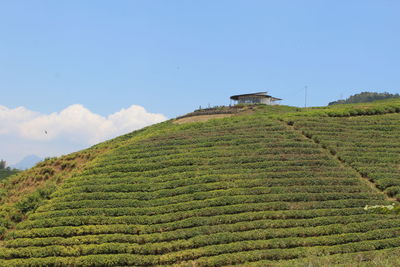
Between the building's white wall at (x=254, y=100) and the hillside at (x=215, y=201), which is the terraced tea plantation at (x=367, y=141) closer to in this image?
the hillside at (x=215, y=201)

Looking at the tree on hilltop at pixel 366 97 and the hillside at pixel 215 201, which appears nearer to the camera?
the hillside at pixel 215 201

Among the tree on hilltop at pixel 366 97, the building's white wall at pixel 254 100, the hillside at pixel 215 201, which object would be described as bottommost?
the hillside at pixel 215 201

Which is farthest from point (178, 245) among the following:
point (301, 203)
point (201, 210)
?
point (301, 203)

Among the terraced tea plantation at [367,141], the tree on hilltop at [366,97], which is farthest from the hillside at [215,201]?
the tree on hilltop at [366,97]

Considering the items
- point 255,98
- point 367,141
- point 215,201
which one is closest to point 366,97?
point 255,98

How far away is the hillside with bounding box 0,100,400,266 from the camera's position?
20.5m

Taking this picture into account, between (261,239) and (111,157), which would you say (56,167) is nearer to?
(111,157)

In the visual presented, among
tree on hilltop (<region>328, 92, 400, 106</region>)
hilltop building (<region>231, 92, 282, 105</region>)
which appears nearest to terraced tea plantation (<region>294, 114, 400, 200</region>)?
hilltop building (<region>231, 92, 282, 105</region>)

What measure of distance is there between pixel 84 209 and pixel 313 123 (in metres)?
25.8

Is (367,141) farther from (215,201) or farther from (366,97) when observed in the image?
(366,97)

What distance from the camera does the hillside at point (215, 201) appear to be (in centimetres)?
2048

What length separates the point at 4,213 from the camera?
26.3 metres

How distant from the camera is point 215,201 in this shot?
24.7m

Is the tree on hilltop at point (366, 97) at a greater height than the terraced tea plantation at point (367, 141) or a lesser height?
greater
